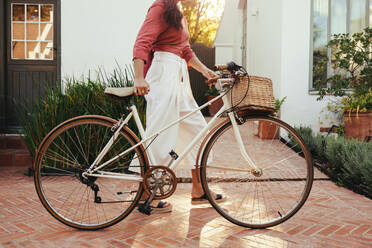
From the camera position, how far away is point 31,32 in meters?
7.26

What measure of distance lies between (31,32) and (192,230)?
5809 mm

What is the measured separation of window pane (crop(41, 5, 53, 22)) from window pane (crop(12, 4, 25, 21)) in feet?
1.18

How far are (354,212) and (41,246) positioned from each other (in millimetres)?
2593

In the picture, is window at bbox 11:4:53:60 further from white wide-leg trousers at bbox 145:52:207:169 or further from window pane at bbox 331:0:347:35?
window pane at bbox 331:0:347:35

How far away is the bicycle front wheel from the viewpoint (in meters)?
2.92

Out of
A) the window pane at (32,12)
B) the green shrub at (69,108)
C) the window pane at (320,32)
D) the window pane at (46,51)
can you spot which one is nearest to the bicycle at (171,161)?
the green shrub at (69,108)

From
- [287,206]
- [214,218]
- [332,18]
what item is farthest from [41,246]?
[332,18]

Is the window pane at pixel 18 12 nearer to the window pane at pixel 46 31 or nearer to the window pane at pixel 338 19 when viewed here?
the window pane at pixel 46 31

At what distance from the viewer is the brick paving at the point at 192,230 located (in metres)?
2.68

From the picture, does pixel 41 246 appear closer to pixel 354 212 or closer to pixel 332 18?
pixel 354 212

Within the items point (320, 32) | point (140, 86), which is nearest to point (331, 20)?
point (320, 32)

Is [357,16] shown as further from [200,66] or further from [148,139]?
[148,139]

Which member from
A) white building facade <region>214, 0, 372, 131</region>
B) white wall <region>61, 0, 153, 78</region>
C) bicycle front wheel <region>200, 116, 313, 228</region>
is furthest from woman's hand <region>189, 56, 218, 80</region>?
white building facade <region>214, 0, 372, 131</region>

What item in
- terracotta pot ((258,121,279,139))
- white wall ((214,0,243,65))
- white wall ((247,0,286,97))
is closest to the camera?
terracotta pot ((258,121,279,139))
